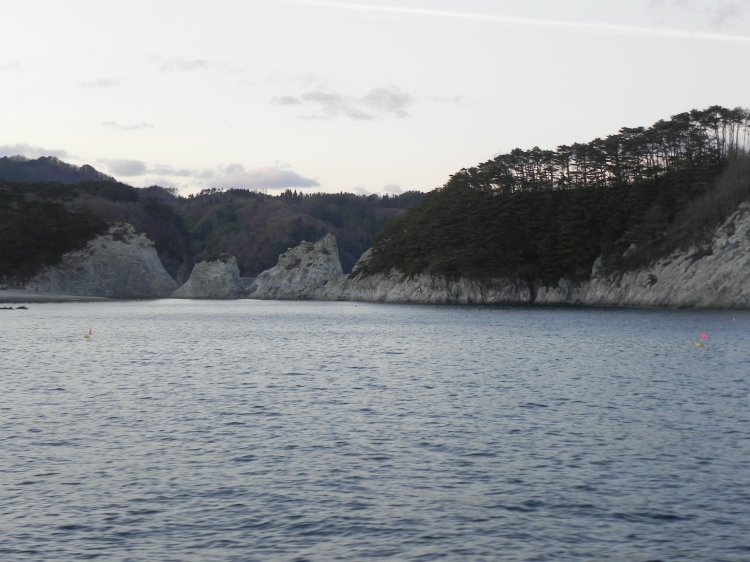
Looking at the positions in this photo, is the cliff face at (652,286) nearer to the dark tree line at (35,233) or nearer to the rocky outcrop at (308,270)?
the rocky outcrop at (308,270)

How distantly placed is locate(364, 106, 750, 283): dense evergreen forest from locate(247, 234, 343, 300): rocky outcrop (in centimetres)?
2732

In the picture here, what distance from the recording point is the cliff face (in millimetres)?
99688

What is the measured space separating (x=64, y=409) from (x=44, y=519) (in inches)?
569

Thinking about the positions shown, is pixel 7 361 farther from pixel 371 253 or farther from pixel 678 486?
pixel 371 253

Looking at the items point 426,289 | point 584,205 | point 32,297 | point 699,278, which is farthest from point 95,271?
point 699,278

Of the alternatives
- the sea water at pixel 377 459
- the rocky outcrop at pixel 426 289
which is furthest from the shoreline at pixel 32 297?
the sea water at pixel 377 459

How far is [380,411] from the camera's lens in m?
30.8

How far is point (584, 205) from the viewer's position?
134m

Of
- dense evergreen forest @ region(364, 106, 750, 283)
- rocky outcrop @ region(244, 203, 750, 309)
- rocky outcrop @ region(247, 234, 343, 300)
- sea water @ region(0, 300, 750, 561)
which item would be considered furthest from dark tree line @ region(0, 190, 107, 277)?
sea water @ region(0, 300, 750, 561)

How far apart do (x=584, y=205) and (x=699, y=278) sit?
32.9 metres

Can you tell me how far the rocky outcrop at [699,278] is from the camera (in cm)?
9869

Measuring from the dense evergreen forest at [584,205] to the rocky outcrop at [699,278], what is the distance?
9.07 ft

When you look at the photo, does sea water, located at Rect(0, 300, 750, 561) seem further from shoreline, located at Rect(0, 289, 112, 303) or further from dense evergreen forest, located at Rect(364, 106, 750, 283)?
shoreline, located at Rect(0, 289, 112, 303)

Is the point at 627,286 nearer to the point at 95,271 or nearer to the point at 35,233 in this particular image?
the point at 35,233
